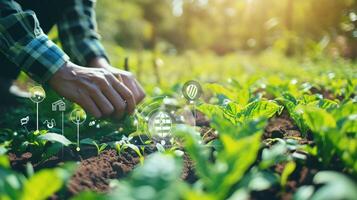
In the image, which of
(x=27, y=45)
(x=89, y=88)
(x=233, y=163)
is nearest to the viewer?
(x=233, y=163)

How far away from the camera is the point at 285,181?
142 centimetres

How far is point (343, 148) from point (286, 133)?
69 cm

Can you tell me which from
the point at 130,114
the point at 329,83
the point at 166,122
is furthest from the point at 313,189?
the point at 329,83

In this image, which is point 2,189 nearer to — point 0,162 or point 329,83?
point 0,162

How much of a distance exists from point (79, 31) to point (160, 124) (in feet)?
4.63

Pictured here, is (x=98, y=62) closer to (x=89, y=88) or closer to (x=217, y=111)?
(x=89, y=88)

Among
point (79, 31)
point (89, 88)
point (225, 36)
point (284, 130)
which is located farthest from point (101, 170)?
point (225, 36)

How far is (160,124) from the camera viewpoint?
1.86 m

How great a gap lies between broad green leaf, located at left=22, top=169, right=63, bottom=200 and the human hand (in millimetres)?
845

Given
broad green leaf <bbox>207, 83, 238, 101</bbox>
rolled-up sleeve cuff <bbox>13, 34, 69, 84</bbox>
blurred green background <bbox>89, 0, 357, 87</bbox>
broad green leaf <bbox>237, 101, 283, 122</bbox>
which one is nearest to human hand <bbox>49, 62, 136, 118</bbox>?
rolled-up sleeve cuff <bbox>13, 34, 69, 84</bbox>

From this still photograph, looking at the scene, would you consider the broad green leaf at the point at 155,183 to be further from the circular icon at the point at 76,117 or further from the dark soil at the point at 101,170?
the circular icon at the point at 76,117

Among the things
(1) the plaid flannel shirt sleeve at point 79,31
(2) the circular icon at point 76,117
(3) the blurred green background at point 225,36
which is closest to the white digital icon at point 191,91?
(2) the circular icon at point 76,117

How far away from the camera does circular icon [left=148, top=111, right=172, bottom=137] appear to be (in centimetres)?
185

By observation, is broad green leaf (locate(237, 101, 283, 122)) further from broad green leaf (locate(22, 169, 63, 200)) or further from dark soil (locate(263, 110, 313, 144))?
broad green leaf (locate(22, 169, 63, 200))
